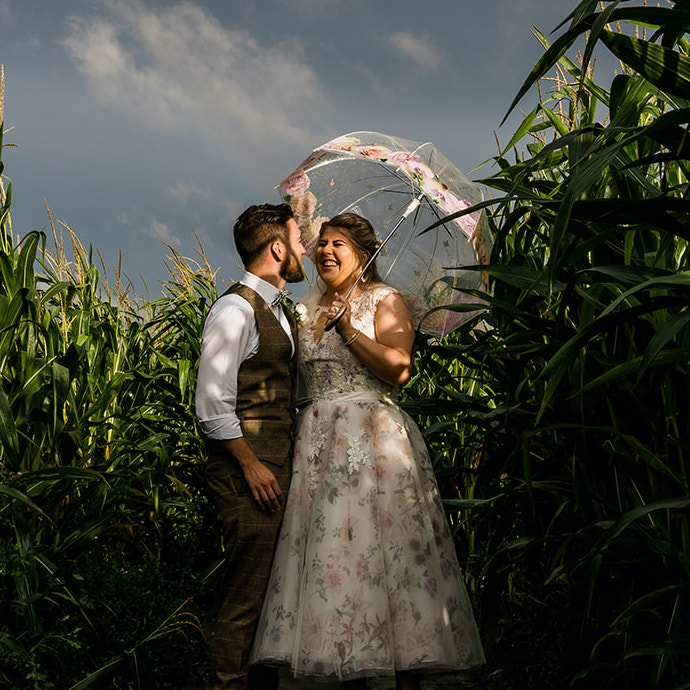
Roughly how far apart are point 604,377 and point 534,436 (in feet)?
2.72

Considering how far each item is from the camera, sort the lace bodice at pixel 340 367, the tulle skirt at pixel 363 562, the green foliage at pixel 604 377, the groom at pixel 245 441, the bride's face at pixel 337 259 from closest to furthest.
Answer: the green foliage at pixel 604 377 → the tulle skirt at pixel 363 562 → the groom at pixel 245 441 → the lace bodice at pixel 340 367 → the bride's face at pixel 337 259

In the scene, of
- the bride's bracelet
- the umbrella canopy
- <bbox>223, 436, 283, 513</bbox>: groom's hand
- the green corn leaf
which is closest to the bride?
the bride's bracelet

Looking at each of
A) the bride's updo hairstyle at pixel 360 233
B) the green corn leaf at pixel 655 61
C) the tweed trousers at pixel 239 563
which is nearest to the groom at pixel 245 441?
the tweed trousers at pixel 239 563

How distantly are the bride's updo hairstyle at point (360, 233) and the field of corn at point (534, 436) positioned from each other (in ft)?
1.23

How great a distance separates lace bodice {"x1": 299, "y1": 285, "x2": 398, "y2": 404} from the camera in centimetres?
244

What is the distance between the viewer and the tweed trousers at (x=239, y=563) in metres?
2.20

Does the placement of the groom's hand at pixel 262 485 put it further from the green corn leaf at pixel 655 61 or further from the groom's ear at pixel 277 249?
the green corn leaf at pixel 655 61

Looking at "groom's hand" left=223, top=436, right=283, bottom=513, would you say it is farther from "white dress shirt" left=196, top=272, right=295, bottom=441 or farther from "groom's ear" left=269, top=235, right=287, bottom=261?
"groom's ear" left=269, top=235, right=287, bottom=261

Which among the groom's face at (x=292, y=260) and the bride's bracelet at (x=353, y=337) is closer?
the bride's bracelet at (x=353, y=337)

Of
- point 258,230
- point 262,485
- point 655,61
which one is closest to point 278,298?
point 258,230

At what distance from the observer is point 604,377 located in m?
1.45

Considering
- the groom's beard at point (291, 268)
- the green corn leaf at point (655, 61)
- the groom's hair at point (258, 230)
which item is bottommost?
the green corn leaf at point (655, 61)

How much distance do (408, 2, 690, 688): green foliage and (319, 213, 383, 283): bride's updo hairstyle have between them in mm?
430

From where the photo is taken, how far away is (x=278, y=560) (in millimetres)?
2279
